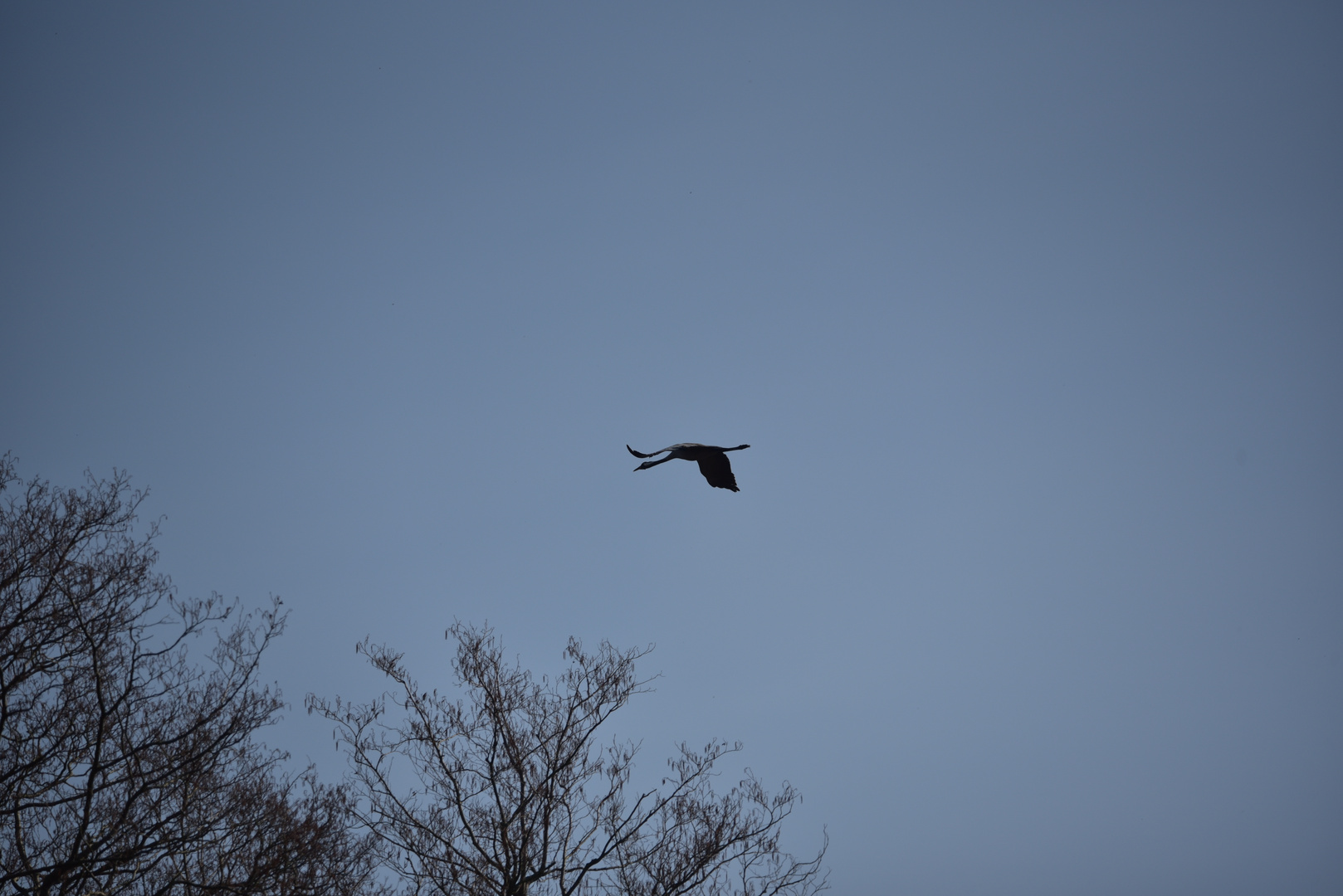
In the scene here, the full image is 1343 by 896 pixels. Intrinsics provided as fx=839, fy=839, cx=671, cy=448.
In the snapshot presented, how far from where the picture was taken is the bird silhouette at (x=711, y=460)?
339 inches

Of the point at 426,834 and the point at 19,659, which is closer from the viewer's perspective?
the point at 19,659

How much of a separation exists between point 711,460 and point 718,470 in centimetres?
15

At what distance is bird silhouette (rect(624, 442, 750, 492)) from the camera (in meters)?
8.60

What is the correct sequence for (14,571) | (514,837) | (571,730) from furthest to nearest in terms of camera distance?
(571,730) → (514,837) → (14,571)

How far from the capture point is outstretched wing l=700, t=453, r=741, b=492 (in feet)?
29.1

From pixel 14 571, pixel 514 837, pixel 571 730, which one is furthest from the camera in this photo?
pixel 571 730

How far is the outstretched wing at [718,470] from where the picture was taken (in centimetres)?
886

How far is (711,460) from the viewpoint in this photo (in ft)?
29.1

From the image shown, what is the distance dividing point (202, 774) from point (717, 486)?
22.5 ft

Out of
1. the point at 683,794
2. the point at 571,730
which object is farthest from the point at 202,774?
the point at 683,794

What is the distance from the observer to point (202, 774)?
9.70 meters

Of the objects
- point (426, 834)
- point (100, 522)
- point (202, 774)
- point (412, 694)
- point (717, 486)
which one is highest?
point (100, 522)

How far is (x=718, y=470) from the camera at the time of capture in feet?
29.3

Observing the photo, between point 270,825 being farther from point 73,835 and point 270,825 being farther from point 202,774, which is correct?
point 73,835
